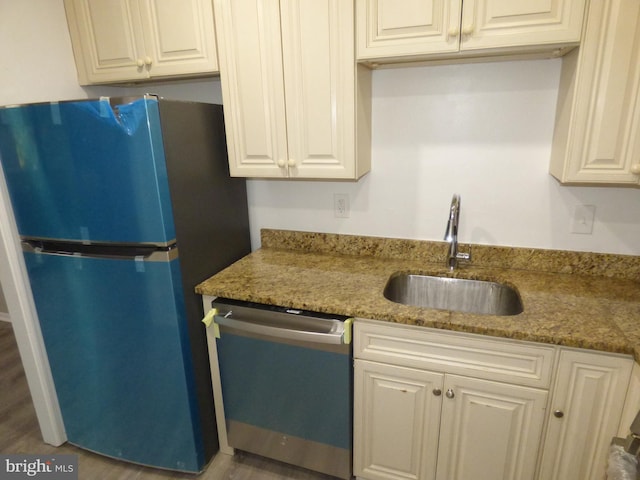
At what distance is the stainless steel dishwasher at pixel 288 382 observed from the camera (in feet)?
4.82

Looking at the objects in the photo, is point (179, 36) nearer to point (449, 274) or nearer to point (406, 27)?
point (406, 27)

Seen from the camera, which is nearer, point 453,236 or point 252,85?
point 252,85

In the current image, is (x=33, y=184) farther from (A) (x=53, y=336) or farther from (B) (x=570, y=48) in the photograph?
(B) (x=570, y=48)

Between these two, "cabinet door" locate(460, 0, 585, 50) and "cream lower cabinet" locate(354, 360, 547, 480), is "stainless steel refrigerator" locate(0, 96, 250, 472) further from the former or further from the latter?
"cabinet door" locate(460, 0, 585, 50)

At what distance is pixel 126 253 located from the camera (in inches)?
59.0

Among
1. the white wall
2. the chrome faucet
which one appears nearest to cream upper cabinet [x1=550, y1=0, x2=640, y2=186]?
the white wall

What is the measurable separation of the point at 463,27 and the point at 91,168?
1413mm

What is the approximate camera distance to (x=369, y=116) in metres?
1.76

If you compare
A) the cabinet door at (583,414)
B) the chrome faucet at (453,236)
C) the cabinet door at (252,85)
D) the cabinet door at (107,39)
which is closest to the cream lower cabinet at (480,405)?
the cabinet door at (583,414)

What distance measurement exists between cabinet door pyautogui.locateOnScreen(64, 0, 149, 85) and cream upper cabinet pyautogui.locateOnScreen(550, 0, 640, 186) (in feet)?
5.65

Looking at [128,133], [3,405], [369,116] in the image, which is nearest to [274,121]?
[369,116]

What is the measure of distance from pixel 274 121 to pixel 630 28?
1.22m

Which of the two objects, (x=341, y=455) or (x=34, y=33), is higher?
(x=34, y=33)


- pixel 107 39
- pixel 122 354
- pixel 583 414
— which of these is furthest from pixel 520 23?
pixel 122 354
